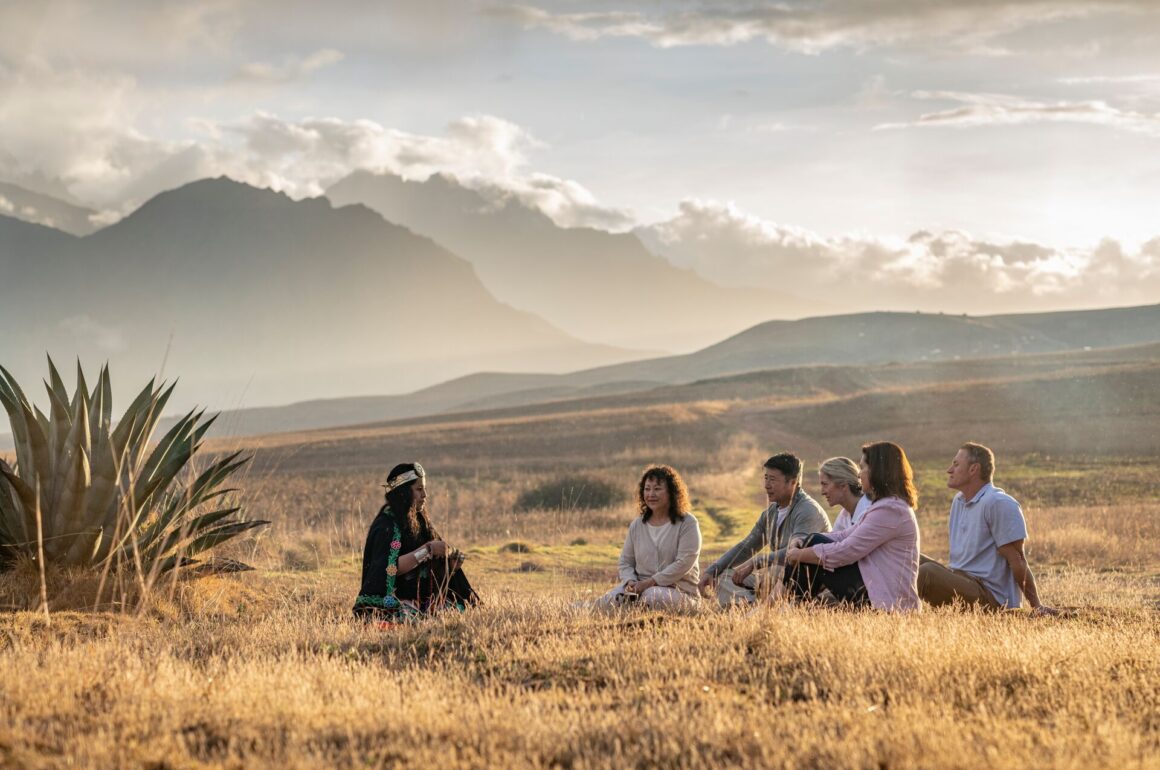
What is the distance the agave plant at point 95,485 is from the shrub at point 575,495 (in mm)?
15648

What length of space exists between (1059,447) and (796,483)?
31.2 m

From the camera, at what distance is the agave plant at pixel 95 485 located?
8.75 metres

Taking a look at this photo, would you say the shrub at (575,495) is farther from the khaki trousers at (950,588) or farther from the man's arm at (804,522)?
the khaki trousers at (950,588)

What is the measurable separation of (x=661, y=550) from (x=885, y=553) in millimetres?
1785

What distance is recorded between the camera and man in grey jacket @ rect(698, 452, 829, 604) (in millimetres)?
8586

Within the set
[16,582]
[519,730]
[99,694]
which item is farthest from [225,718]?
[16,582]

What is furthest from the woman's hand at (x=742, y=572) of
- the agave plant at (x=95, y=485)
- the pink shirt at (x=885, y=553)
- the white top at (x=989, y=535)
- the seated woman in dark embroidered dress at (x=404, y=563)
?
the agave plant at (x=95, y=485)

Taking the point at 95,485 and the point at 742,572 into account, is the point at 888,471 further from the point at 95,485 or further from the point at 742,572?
the point at 95,485

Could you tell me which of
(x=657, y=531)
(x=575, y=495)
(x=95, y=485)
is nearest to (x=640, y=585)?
(x=657, y=531)

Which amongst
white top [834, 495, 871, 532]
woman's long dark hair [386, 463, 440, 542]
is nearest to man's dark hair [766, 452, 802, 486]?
white top [834, 495, 871, 532]

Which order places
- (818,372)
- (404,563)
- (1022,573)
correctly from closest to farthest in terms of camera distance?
(1022,573) → (404,563) → (818,372)

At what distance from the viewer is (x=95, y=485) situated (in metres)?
8.97

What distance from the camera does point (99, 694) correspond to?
536 cm

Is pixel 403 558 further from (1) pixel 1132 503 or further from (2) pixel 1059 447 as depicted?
(2) pixel 1059 447
